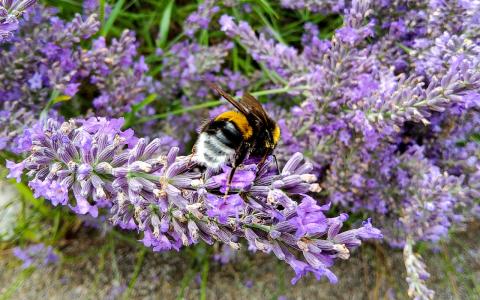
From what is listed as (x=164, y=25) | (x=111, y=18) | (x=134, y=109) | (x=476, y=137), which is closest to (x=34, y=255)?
(x=134, y=109)

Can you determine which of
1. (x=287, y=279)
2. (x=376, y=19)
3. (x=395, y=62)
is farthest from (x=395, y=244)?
(x=376, y=19)

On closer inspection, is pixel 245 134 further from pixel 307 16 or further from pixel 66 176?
pixel 307 16

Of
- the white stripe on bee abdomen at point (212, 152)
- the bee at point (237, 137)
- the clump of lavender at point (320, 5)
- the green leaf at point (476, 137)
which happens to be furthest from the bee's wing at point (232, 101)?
the green leaf at point (476, 137)

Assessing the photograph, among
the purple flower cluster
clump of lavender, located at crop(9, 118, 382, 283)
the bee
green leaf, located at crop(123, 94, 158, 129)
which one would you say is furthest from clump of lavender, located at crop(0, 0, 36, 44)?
→ green leaf, located at crop(123, 94, 158, 129)

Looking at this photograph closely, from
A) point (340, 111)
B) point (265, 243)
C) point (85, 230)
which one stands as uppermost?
point (265, 243)

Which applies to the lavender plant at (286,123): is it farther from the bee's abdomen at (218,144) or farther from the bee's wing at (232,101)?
the bee's wing at (232,101)

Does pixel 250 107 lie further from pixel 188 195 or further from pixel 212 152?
pixel 188 195

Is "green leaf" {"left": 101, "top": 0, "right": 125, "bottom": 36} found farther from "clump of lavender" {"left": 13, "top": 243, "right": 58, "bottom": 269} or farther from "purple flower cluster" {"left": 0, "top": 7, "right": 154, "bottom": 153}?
"clump of lavender" {"left": 13, "top": 243, "right": 58, "bottom": 269}
